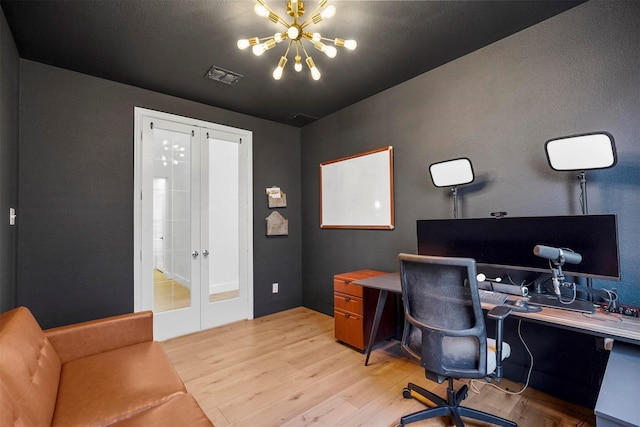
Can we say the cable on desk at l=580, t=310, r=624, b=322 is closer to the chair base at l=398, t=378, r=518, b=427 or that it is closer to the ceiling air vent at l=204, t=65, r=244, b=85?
the chair base at l=398, t=378, r=518, b=427

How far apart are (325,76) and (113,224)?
2.63 m

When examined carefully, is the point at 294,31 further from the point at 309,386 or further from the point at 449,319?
the point at 309,386

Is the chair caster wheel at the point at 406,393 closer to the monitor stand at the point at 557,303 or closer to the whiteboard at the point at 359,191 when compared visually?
the monitor stand at the point at 557,303

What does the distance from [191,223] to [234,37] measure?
2.06 meters

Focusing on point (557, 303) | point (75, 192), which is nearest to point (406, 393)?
point (557, 303)

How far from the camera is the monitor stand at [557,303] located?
1.68 metres

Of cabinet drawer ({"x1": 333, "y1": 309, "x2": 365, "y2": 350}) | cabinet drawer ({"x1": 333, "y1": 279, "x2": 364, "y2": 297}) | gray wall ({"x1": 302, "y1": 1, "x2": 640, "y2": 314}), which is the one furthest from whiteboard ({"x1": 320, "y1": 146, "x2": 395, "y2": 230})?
cabinet drawer ({"x1": 333, "y1": 309, "x2": 365, "y2": 350})

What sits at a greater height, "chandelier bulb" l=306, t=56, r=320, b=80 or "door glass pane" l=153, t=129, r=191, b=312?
"chandelier bulb" l=306, t=56, r=320, b=80

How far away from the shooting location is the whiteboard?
320 centimetres

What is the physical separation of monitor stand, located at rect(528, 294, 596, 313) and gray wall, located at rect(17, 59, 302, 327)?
3584 millimetres

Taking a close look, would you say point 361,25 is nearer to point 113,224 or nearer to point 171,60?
point 171,60

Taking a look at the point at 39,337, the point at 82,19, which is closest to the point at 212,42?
the point at 82,19

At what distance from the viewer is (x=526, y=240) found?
200 centimetres

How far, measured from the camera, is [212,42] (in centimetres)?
232
